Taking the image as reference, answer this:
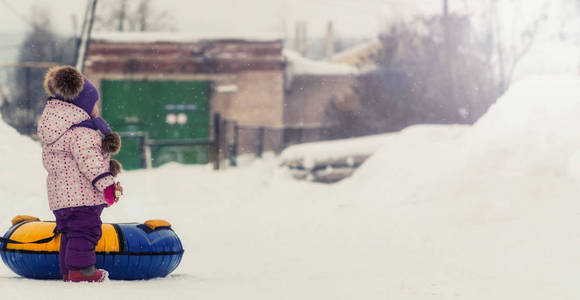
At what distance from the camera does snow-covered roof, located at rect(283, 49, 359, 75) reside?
21625 mm

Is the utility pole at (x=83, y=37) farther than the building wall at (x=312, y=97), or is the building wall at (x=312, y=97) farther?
the building wall at (x=312, y=97)

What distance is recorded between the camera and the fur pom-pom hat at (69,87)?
381 cm

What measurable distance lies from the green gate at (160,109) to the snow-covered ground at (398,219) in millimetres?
8061

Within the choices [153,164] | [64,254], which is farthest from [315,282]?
[153,164]

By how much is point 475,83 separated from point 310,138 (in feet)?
17.0

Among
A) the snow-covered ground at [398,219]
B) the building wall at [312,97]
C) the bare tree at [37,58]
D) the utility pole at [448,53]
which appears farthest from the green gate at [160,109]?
the snow-covered ground at [398,219]

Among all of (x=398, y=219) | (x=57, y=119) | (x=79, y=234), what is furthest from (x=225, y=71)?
(x=79, y=234)

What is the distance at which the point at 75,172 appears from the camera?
3.78 meters

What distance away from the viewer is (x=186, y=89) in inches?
767

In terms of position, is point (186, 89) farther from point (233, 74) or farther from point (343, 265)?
point (343, 265)

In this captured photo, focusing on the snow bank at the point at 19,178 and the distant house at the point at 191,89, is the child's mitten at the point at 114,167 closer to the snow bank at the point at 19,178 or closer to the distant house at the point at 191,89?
the snow bank at the point at 19,178

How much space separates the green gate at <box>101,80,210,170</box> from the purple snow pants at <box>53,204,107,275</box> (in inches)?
593

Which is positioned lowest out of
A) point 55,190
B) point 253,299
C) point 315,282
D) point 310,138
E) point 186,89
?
point 310,138

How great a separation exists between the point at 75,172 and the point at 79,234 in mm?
346
